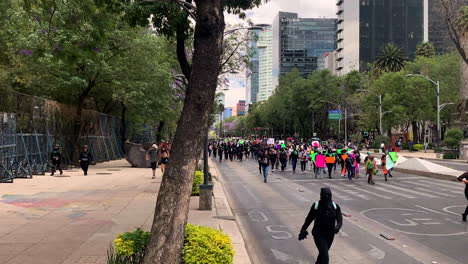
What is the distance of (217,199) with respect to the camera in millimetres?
14664

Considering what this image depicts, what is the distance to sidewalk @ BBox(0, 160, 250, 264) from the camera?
728 centimetres

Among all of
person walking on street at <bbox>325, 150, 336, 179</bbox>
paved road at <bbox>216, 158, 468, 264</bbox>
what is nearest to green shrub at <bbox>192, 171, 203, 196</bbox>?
paved road at <bbox>216, 158, 468, 264</bbox>

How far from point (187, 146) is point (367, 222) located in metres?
7.50

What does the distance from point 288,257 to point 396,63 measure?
280ft

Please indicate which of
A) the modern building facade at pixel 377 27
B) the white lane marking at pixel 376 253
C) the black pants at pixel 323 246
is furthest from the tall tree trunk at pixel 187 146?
the modern building facade at pixel 377 27

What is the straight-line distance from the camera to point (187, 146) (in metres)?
4.86

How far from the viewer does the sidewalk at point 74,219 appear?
23.9 feet

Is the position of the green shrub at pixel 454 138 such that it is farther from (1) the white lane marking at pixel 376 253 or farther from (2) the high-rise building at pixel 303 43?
(2) the high-rise building at pixel 303 43

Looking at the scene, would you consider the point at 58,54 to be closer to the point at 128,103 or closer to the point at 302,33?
the point at 128,103

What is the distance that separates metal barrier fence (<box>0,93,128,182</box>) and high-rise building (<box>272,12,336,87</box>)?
5787 inches

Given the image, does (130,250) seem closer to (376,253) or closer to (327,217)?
(327,217)

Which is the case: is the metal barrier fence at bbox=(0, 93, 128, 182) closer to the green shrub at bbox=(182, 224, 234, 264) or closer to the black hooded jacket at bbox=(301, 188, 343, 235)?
the green shrub at bbox=(182, 224, 234, 264)

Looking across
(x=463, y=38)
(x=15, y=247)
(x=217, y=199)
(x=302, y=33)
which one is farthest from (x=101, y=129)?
(x=302, y=33)

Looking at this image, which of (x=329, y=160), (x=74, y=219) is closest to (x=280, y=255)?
(x=74, y=219)
